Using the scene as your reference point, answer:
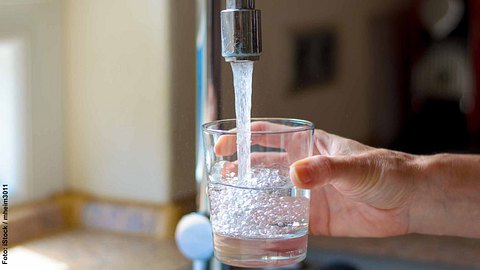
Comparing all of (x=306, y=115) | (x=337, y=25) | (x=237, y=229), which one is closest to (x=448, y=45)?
(x=337, y=25)

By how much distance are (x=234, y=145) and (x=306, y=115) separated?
20 cm

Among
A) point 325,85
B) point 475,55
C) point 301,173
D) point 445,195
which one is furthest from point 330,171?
point 475,55

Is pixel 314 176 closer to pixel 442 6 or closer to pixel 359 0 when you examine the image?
pixel 359 0

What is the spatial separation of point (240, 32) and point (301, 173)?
10 cm

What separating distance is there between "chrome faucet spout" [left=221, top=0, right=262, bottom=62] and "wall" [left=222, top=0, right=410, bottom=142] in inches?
3.7

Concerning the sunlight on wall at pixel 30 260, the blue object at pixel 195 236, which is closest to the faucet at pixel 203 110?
the blue object at pixel 195 236

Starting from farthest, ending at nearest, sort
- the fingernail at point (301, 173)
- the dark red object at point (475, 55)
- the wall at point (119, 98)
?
the dark red object at point (475, 55) < the wall at point (119, 98) < the fingernail at point (301, 173)

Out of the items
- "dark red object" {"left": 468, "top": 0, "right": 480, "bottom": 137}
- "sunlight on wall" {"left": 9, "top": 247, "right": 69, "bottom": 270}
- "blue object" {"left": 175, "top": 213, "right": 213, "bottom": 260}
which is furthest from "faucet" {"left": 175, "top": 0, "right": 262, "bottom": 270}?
"dark red object" {"left": 468, "top": 0, "right": 480, "bottom": 137}

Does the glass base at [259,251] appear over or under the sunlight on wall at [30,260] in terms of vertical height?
over

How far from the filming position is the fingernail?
0.50 meters

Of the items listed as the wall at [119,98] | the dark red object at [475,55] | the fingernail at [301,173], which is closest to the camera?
the fingernail at [301,173]

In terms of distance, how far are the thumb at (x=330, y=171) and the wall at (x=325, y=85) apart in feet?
0.32

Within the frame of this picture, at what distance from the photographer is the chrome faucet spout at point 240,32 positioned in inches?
20.0

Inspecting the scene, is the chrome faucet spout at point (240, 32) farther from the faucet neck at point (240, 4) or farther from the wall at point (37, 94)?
the wall at point (37, 94)
